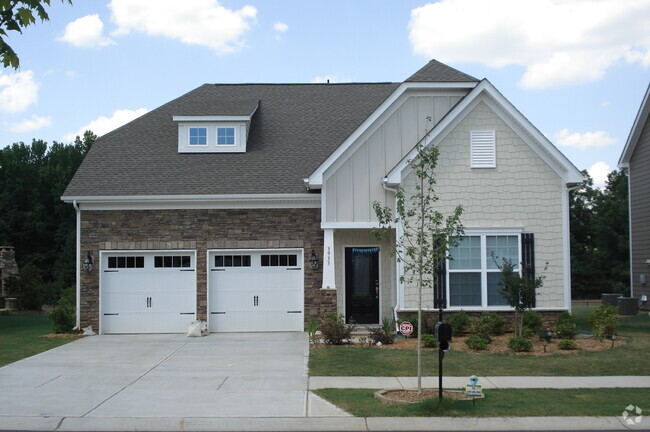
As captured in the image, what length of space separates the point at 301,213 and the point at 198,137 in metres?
4.54

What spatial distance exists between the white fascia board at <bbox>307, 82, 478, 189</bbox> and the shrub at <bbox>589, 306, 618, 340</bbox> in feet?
22.6

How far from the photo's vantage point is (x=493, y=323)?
16.9 meters

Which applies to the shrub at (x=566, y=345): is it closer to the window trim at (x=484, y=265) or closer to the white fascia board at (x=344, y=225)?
the window trim at (x=484, y=265)

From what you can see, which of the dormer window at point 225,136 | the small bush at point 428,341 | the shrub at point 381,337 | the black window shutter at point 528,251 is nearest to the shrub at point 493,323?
the black window shutter at point 528,251

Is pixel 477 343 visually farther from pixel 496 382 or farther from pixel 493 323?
pixel 496 382

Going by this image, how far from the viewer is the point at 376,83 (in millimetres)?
25156

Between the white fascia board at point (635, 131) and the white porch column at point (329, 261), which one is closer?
the white porch column at point (329, 261)

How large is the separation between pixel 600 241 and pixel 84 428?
138ft

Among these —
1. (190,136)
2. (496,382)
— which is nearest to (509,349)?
(496,382)

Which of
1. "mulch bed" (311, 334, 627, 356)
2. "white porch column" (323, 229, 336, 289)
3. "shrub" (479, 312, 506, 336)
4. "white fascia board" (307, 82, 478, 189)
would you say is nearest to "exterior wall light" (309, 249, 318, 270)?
"white porch column" (323, 229, 336, 289)

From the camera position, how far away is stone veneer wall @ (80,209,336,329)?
19.0m

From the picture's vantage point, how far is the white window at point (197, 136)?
828 inches

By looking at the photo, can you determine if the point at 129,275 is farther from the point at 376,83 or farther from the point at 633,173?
the point at 633,173

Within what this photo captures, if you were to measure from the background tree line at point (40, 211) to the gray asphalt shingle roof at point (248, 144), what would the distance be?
26.9 m
